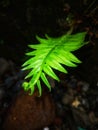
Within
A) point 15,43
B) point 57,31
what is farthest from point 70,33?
point 15,43

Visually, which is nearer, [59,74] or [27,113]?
[27,113]

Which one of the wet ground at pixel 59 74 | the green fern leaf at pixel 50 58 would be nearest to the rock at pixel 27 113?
the wet ground at pixel 59 74

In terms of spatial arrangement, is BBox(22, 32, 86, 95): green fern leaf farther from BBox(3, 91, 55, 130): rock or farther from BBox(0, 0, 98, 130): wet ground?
BBox(3, 91, 55, 130): rock

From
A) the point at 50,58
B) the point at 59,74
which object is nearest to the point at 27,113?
the point at 59,74

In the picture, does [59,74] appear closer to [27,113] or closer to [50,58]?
[27,113]

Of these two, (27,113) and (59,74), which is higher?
(59,74)

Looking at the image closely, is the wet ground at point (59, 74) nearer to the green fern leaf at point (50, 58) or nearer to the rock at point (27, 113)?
the rock at point (27, 113)
